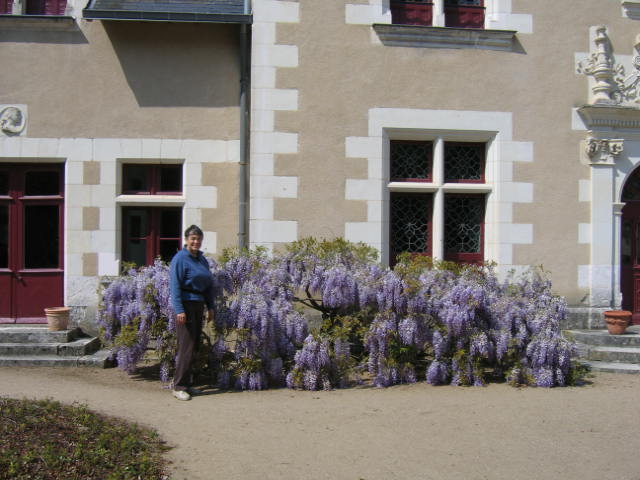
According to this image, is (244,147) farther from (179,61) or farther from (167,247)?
(167,247)

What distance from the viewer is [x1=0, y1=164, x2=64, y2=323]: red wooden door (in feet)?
24.0

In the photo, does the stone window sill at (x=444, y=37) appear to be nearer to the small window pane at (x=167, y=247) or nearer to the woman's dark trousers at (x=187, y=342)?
the small window pane at (x=167, y=247)

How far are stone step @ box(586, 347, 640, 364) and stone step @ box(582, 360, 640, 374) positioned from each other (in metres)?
0.07

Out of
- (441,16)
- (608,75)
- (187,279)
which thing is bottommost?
(187,279)

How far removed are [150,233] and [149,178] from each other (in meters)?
0.68

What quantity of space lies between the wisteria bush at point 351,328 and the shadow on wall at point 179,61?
2.46 meters

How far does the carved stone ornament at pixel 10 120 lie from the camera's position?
281 inches

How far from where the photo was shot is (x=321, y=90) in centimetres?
714

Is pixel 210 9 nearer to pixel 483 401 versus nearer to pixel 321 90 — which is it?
pixel 321 90

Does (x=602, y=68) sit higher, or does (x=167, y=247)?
(x=602, y=68)

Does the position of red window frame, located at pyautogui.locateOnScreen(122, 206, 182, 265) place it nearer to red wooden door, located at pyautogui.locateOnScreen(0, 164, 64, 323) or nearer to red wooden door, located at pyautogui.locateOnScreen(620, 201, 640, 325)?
red wooden door, located at pyautogui.locateOnScreen(0, 164, 64, 323)

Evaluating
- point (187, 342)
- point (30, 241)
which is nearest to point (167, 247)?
point (30, 241)

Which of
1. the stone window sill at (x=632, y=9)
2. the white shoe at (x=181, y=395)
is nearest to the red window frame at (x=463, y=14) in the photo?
the stone window sill at (x=632, y=9)

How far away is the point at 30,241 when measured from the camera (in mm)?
7383
